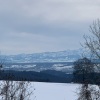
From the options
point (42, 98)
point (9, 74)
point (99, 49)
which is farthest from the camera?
point (42, 98)

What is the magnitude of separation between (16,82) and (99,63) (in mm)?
4517

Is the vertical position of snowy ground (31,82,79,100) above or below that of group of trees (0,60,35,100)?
above

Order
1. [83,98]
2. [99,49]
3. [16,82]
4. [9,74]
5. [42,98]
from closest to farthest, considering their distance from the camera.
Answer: [9,74] → [16,82] → [99,49] → [83,98] → [42,98]

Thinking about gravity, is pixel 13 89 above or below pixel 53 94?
below

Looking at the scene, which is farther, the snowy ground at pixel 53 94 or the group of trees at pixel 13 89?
the snowy ground at pixel 53 94

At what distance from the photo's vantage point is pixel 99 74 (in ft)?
60.6

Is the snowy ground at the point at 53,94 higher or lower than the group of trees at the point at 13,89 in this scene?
higher

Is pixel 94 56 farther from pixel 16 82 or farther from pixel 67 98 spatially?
pixel 67 98

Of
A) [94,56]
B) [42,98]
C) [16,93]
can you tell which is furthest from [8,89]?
[42,98]

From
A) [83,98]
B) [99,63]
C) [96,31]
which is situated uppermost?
[96,31]

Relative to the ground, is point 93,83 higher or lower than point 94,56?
lower

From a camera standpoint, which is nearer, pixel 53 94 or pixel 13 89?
pixel 13 89

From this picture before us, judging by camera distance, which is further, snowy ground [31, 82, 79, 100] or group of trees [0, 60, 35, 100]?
snowy ground [31, 82, 79, 100]

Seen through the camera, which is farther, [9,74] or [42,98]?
[42,98]
